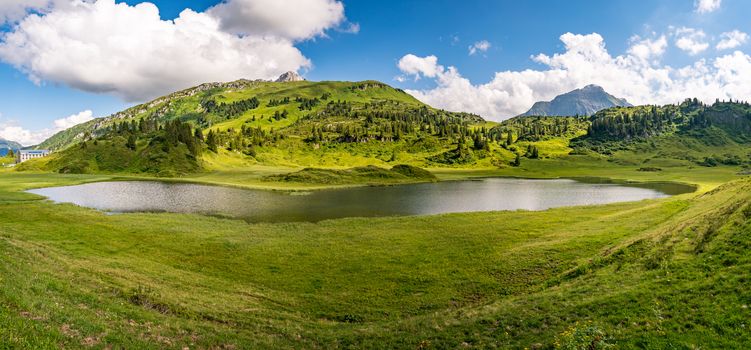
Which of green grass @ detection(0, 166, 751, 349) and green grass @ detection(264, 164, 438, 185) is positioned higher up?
green grass @ detection(264, 164, 438, 185)

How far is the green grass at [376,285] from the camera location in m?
18.6

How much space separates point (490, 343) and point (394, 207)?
224ft

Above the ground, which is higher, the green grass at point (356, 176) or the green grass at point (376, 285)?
the green grass at point (356, 176)

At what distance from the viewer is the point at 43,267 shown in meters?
26.2

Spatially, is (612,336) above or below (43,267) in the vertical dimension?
below

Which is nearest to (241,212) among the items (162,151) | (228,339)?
(228,339)

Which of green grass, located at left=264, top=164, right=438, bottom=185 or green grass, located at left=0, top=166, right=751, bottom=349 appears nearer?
green grass, located at left=0, top=166, right=751, bottom=349

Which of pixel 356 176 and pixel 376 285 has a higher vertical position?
pixel 356 176

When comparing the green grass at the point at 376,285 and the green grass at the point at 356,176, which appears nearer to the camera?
the green grass at the point at 376,285

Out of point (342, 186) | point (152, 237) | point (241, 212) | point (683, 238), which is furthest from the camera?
point (342, 186)

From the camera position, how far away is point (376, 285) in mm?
35812

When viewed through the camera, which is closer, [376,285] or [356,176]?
[376,285]

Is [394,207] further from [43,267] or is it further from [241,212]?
[43,267]

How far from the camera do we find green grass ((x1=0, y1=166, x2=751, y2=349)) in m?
18.6
